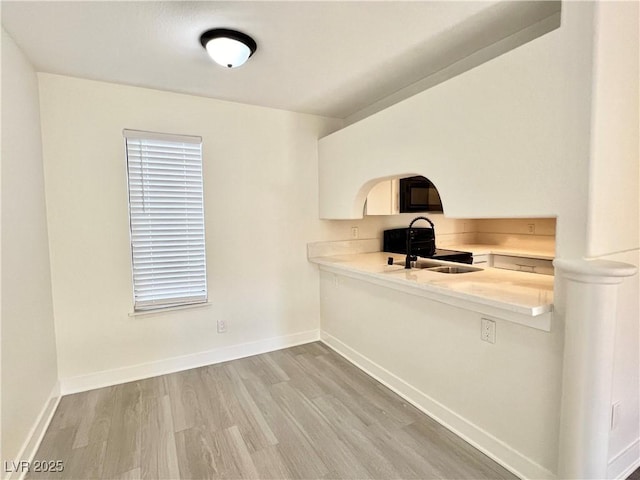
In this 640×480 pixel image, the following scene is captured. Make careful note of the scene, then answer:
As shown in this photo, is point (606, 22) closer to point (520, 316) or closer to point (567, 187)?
point (567, 187)

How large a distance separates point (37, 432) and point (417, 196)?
3.48 m

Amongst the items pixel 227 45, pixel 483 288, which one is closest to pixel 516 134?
pixel 483 288

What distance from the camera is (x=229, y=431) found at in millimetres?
2049

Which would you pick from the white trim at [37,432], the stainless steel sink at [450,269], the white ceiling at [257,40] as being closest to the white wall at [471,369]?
the stainless steel sink at [450,269]

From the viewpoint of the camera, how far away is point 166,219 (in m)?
2.75

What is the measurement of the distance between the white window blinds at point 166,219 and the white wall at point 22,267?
58 cm

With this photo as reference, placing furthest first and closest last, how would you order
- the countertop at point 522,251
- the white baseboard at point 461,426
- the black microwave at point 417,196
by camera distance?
the countertop at point 522,251, the black microwave at point 417,196, the white baseboard at point 461,426

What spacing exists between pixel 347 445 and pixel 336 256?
1899 millimetres

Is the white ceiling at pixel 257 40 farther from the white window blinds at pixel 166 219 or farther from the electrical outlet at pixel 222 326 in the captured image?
the electrical outlet at pixel 222 326

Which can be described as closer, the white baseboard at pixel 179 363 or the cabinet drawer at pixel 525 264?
the white baseboard at pixel 179 363

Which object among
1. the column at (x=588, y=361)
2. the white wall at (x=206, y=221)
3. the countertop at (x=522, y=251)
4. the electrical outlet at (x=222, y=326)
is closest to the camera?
the column at (x=588, y=361)

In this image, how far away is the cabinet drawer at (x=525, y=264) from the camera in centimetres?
333

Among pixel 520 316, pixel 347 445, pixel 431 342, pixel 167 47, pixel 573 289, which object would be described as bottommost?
pixel 347 445

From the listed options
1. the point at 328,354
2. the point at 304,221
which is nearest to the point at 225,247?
the point at 304,221
